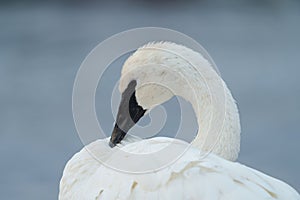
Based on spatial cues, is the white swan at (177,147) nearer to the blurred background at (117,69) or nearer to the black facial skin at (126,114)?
the black facial skin at (126,114)

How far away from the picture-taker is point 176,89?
1.53 meters

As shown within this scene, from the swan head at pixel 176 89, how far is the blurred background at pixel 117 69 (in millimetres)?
865

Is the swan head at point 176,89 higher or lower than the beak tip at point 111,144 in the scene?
higher

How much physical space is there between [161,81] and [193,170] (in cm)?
44

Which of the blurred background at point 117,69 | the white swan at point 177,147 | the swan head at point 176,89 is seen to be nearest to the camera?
the white swan at point 177,147

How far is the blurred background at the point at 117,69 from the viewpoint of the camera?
250cm

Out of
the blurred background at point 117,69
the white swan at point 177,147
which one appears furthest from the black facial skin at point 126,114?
the blurred background at point 117,69

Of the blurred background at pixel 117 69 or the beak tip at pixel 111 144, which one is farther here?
the blurred background at pixel 117 69

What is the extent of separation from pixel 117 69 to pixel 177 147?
6.67 ft

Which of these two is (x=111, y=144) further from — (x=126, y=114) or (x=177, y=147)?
(x=177, y=147)

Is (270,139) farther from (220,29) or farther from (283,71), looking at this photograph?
(220,29)

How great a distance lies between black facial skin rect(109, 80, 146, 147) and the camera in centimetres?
150

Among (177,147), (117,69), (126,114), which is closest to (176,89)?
(126,114)

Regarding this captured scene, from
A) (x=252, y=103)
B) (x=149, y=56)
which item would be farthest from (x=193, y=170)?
(x=252, y=103)
